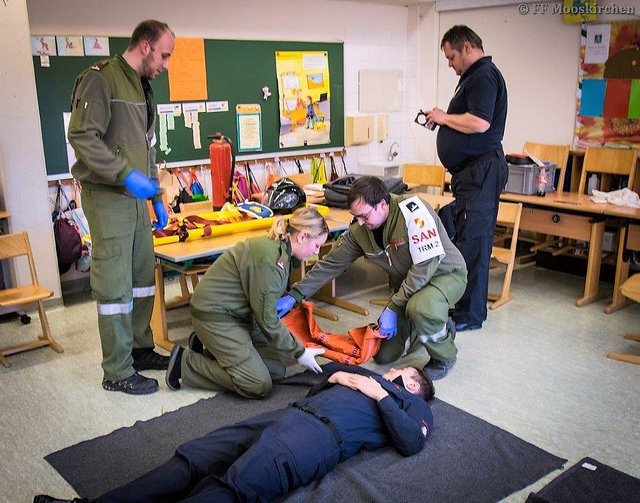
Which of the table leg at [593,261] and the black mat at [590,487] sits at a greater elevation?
the table leg at [593,261]

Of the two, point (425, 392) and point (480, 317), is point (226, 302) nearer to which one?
point (425, 392)

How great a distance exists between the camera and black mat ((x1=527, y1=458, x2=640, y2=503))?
8.11ft

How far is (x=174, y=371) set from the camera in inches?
133

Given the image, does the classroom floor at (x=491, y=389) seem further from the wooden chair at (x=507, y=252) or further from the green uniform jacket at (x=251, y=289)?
the green uniform jacket at (x=251, y=289)

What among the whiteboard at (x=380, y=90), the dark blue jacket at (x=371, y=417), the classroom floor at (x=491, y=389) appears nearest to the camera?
the dark blue jacket at (x=371, y=417)

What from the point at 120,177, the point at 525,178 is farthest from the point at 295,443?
the point at 525,178

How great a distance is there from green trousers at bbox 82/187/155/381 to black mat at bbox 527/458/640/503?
205 cm

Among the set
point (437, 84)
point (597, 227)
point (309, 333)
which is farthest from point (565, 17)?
point (309, 333)

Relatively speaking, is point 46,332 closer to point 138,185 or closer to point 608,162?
point 138,185

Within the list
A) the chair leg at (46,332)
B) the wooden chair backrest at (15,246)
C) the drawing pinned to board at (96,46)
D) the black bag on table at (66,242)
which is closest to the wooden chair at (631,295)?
the chair leg at (46,332)

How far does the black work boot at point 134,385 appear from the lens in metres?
3.37

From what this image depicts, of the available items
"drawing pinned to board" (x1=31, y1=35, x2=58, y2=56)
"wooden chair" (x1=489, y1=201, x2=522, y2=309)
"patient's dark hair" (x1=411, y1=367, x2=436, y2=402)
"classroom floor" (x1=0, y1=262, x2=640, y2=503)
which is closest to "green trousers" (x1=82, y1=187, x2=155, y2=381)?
"classroom floor" (x1=0, y1=262, x2=640, y2=503)

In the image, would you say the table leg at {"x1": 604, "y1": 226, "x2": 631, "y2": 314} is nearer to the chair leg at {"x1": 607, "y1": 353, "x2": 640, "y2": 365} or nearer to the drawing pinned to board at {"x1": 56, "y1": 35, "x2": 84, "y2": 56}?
the chair leg at {"x1": 607, "y1": 353, "x2": 640, "y2": 365}

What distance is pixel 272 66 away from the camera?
19.2ft
